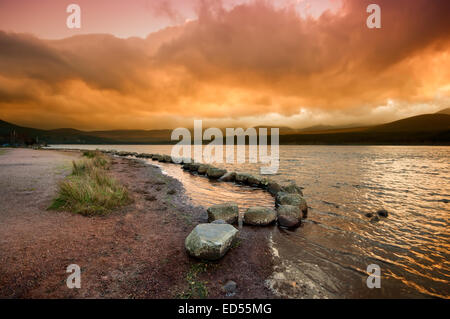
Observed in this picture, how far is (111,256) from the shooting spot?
4613 mm

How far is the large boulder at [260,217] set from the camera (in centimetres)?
729

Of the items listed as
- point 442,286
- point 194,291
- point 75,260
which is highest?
point 75,260

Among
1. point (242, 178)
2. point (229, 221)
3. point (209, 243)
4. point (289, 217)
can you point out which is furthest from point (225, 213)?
point (242, 178)

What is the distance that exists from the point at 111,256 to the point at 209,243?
2.55 m

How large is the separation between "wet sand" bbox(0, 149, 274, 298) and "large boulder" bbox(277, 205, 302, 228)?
1057 millimetres

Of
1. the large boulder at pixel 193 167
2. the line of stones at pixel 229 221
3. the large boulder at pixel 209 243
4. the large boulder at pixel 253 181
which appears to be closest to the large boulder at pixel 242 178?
the large boulder at pixel 253 181

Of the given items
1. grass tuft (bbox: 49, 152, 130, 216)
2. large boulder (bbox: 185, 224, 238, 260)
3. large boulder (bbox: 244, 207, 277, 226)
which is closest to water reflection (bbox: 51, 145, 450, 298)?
large boulder (bbox: 244, 207, 277, 226)

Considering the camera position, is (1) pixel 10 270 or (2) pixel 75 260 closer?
(1) pixel 10 270

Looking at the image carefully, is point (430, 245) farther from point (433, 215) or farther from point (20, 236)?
point (20, 236)

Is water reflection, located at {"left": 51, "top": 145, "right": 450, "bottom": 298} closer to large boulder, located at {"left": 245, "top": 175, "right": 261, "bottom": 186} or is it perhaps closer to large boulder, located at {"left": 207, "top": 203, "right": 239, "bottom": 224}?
large boulder, located at {"left": 207, "top": 203, "right": 239, "bottom": 224}
